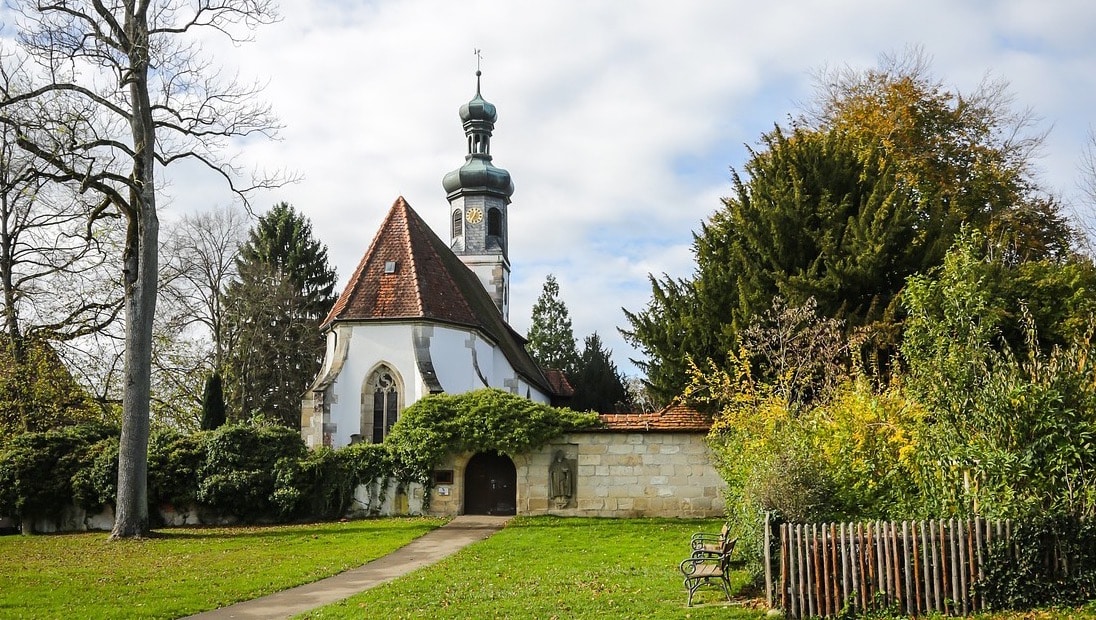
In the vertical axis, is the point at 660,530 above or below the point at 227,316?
below

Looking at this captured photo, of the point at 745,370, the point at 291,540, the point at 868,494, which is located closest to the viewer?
the point at 868,494

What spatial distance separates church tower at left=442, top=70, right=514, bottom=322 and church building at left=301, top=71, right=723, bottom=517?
167 inches

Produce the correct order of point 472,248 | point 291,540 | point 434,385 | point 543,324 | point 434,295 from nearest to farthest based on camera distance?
1. point 291,540
2. point 434,385
3. point 434,295
4. point 472,248
5. point 543,324

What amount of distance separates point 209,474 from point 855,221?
658 inches

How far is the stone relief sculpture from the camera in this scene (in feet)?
76.5

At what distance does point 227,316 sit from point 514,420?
67.7 feet

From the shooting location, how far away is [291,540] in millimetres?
19828

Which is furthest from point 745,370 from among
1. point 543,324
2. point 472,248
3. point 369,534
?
point 543,324

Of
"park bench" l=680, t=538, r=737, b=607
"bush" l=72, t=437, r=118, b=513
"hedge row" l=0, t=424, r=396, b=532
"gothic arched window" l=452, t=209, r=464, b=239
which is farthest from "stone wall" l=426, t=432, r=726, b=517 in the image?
"gothic arched window" l=452, t=209, r=464, b=239

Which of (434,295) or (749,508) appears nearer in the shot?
(749,508)

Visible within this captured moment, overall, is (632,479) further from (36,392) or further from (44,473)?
(36,392)

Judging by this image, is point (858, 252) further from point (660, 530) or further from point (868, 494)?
point (868, 494)

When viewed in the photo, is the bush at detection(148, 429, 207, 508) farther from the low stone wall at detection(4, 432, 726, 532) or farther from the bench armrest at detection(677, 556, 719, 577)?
the bench armrest at detection(677, 556, 719, 577)

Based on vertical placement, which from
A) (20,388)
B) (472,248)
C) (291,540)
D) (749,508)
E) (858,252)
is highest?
(472,248)
